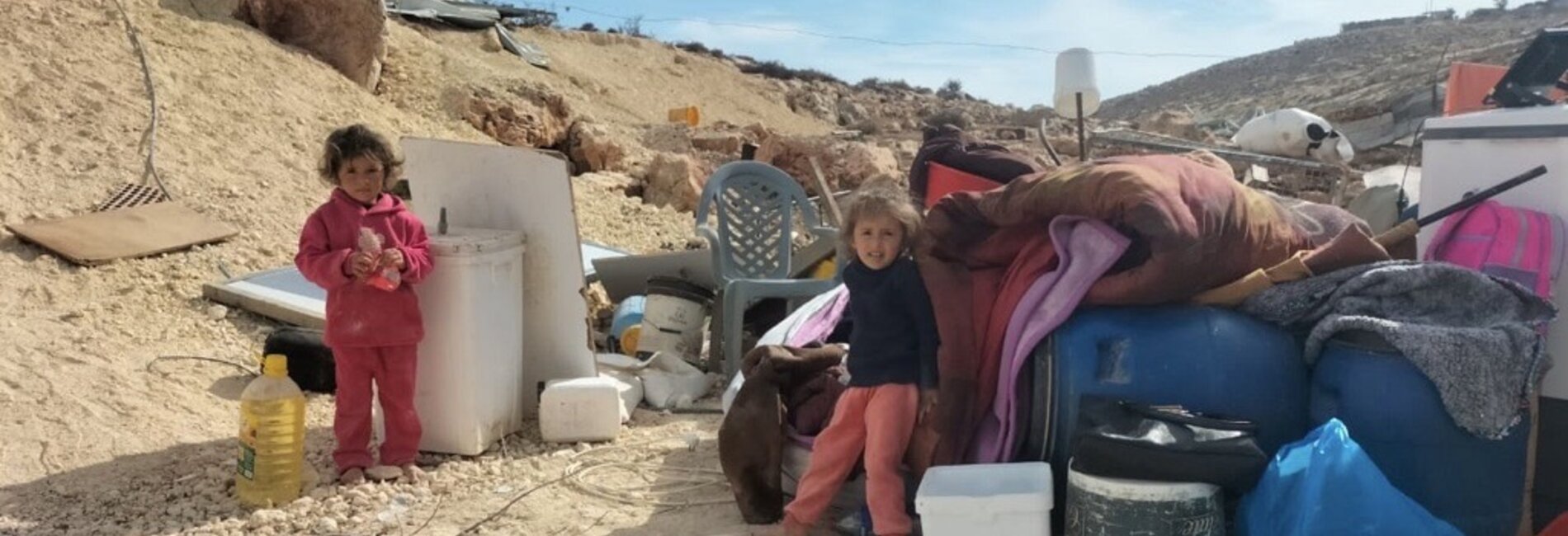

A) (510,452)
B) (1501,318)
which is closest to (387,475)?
(510,452)

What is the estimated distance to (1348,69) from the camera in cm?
3119

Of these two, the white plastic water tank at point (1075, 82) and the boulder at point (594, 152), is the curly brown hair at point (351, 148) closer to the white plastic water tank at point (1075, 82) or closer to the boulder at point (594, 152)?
the white plastic water tank at point (1075, 82)

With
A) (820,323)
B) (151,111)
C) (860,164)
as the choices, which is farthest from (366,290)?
(860,164)

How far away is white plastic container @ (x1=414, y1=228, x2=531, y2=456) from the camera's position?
456 cm

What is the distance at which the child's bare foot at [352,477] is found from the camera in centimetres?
431

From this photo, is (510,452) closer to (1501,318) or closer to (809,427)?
(809,427)

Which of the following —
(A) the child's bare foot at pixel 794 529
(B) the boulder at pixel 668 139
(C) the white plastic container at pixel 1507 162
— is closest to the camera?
(C) the white plastic container at pixel 1507 162

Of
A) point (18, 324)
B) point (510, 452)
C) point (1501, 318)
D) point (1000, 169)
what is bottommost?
point (510, 452)

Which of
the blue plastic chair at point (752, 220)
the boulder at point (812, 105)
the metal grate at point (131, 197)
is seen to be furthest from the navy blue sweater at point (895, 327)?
the boulder at point (812, 105)

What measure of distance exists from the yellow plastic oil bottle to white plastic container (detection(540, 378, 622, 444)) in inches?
38.1

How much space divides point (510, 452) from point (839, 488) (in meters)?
1.39

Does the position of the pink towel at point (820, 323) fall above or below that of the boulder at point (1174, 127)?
below

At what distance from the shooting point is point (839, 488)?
4.04 metres

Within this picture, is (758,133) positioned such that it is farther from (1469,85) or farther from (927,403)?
(927,403)
